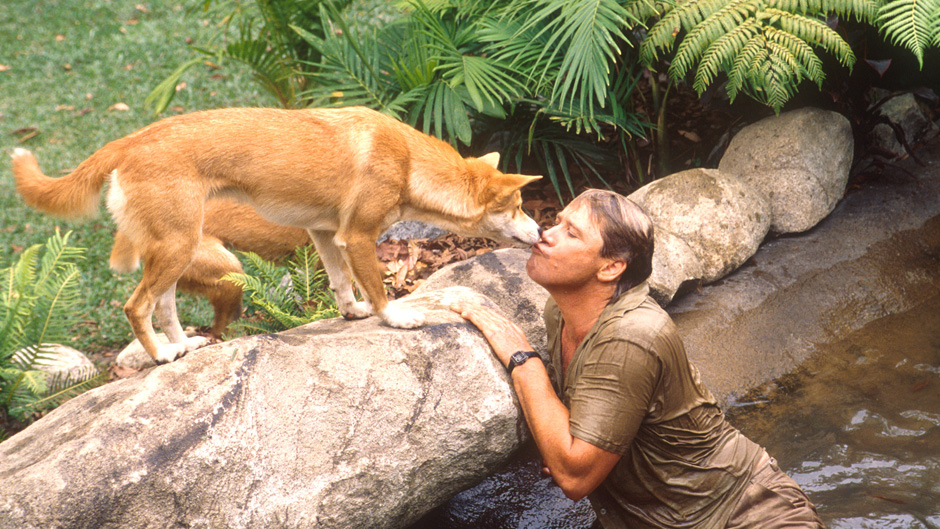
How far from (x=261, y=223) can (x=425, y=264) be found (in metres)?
1.34

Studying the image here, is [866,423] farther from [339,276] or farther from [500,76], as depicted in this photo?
[500,76]

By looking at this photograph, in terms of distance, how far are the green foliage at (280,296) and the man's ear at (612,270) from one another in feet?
6.67

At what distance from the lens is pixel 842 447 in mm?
4039

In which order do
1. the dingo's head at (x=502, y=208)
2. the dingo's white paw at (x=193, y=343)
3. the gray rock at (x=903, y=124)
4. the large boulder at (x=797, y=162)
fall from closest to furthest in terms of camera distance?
the dingo's white paw at (x=193, y=343) < the dingo's head at (x=502, y=208) < the large boulder at (x=797, y=162) < the gray rock at (x=903, y=124)

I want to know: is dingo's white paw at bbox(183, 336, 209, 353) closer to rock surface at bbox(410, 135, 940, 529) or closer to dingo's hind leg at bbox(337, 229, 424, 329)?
dingo's hind leg at bbox(337, 229, 424, 329)

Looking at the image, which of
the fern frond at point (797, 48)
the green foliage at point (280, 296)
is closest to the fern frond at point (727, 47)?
the fern frond at point (797, 48)

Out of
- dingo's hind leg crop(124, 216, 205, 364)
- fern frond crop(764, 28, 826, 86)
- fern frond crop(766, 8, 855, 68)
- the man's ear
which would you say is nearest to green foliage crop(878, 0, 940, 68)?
fern frond crop(766, 8, 855, 68)

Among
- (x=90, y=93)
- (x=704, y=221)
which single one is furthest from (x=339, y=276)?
(x=90, y=93)

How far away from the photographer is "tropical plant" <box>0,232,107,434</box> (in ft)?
15.5

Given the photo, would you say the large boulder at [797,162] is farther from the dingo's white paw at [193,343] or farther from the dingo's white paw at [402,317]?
the dingo's white paw at [193,343]

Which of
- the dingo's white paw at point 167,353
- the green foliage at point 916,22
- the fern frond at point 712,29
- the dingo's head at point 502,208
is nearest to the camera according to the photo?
the dingo's white paw at point 167,353

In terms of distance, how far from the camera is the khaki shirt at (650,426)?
2.90 m

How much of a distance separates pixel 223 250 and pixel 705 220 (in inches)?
136

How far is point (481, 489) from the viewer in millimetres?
4055
